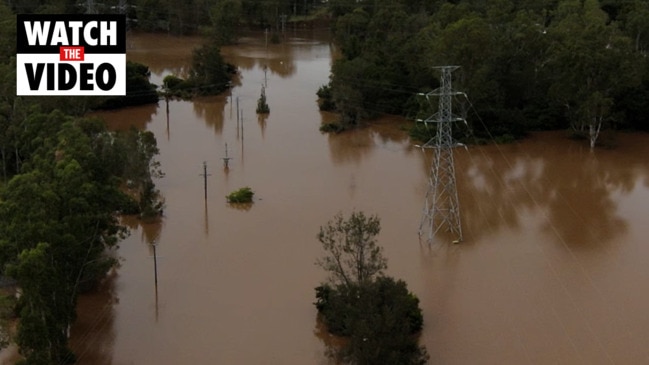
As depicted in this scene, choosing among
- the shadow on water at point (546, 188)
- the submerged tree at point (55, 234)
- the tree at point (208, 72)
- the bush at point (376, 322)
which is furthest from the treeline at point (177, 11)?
the bush at point (376, 322)

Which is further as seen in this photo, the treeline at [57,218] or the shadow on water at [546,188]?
the shadow on water at [546,188]

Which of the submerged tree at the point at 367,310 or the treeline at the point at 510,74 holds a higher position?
the treeline at the point at 510,74

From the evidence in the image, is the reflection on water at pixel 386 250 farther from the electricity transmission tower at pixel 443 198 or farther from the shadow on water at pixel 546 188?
the electricity transmission tower at pixel 443 198

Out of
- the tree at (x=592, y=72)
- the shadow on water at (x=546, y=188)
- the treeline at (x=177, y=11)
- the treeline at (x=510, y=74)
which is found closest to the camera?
the shadow on water at (x=546, y=188)

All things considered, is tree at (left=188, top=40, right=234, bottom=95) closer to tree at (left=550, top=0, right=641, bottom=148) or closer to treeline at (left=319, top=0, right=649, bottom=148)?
treeline at (left=319, top=0, right=649, bottom=148)

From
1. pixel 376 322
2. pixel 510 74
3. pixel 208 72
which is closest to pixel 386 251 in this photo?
pixel 376 322

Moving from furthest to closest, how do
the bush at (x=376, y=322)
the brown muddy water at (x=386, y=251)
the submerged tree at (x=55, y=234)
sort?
the brown muddy water at (x=386, y=251)
the bush at (x=376, y=322)
the submerged tree at (x=55, y=234)

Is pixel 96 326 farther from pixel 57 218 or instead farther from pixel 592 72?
pixel 592 72
